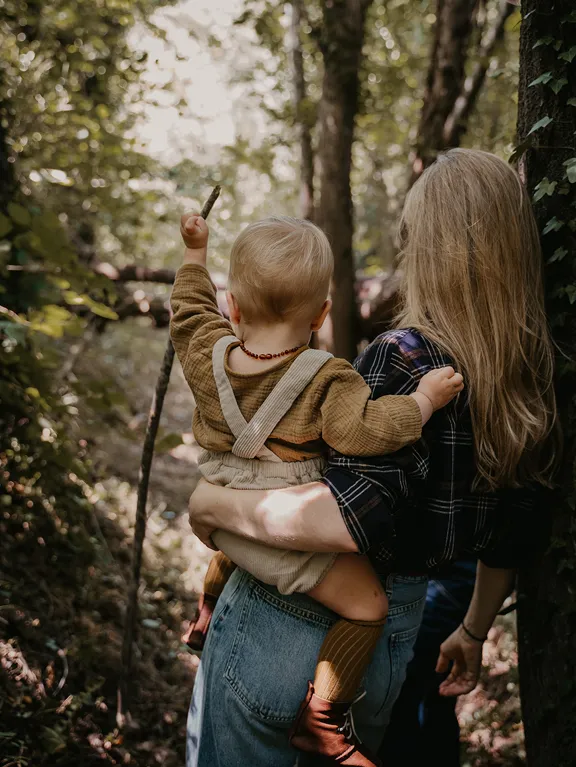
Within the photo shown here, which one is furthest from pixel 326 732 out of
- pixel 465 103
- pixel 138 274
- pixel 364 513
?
pixel 465 103

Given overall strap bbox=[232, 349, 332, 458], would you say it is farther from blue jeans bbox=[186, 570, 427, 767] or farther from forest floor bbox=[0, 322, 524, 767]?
forest floor bbox=[0, 322, 524, 767]

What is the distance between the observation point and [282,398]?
1535 mm

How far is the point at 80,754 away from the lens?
8.34ft

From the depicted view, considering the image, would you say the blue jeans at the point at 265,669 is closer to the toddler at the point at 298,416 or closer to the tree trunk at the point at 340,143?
the toddler at the point at 298,416

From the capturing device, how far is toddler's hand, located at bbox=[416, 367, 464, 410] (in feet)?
4.87

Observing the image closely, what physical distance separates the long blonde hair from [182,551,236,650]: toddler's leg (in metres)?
0.79

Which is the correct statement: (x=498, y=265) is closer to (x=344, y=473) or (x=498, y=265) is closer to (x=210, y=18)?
(x=344, y=473)

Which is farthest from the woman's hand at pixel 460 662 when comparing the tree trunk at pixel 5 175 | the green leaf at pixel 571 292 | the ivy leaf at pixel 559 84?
the tree trunk at pixel 5 175

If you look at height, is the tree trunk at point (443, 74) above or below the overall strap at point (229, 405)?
above

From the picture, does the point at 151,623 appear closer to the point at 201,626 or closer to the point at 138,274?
the point at 201,626

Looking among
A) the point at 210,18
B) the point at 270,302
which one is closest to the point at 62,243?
the point at 270,302

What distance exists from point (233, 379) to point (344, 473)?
1.17 ft

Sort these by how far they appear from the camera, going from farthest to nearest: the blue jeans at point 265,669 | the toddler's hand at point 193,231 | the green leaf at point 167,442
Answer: the green leaf at point 167,442 < the toddler's hand at point 193,231 < the blue jeans at point 265,669

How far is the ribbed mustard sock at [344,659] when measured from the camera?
147cm
